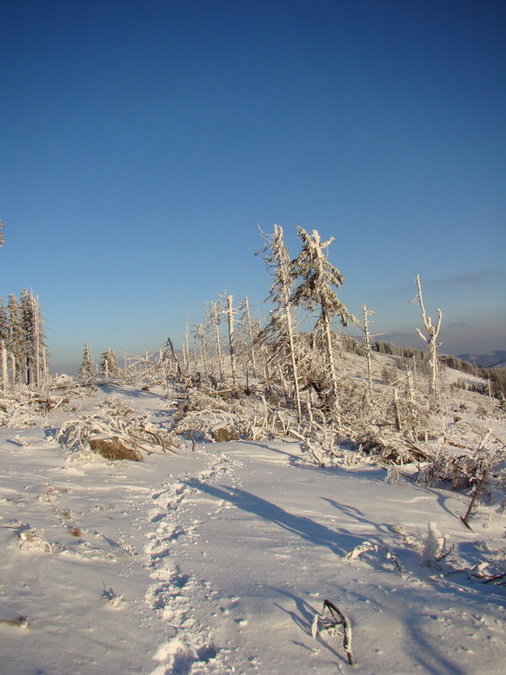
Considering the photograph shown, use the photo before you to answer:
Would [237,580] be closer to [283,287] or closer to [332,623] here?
[332,623]

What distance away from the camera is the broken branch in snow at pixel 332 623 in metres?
2.69

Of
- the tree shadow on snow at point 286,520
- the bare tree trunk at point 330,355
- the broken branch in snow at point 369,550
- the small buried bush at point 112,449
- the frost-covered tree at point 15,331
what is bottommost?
the tree shadow on snow at point 286,520

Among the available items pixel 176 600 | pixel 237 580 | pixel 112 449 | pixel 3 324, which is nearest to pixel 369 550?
pixel 237 580

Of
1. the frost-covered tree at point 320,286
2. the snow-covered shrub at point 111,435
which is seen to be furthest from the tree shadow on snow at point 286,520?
the frost-covered tree at point 320,286

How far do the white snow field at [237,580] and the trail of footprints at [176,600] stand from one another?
0.05 feet

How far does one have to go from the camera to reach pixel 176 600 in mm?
3445

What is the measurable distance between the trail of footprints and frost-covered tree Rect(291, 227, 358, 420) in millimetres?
11820

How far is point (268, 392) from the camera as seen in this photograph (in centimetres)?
2294

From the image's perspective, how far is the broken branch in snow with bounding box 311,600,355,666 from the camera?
2.69m

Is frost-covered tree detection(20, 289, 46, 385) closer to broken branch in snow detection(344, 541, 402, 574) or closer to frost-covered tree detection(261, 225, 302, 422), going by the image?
frost-covered tree detection(261, 225, 302, 422)

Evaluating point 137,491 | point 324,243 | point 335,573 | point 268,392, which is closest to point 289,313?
point 324,243

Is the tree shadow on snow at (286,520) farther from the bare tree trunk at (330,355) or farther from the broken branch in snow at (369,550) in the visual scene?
the bare tree trunk at (330,355)

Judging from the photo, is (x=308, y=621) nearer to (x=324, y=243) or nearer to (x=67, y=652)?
(x=67, y=652)

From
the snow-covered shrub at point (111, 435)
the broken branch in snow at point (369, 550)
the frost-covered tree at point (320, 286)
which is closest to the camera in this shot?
the broken branch in snow at point (369, 550)
